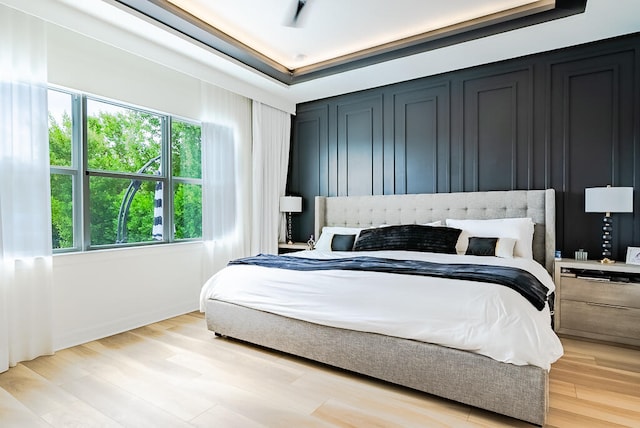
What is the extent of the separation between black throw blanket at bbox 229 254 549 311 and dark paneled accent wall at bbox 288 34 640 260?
161cm

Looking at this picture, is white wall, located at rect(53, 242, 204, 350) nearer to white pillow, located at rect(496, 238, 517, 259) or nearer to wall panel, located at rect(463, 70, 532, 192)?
white pillow, located at rect(496, 238, 517, 259)

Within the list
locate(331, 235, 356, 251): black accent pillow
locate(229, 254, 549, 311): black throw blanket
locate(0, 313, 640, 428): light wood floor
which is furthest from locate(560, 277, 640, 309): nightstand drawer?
locate(331, 235, 356, 251): black accent pillow

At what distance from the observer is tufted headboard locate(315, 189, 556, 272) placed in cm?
349

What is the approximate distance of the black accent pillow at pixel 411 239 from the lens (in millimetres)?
3465

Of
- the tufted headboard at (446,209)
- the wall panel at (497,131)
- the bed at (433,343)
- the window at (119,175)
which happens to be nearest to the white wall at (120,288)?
the window at (119,175)

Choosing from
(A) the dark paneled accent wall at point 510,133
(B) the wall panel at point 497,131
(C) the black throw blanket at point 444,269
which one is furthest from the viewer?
(B) the wall panel at point 497,131

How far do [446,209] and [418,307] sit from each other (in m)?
2.18

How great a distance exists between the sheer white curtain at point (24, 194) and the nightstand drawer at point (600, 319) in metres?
4.47

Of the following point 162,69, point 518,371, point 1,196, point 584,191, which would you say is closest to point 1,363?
point 1,196

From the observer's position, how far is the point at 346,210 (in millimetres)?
4785

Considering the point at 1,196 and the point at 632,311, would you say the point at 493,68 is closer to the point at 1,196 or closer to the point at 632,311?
the point at 632,311

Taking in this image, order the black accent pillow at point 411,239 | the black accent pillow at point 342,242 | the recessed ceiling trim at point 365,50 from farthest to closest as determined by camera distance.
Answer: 1. the black accent pillow at point 342,242
2. the black accent pillow at point 411,239
3. the recessed ceiling trim at point 365,50

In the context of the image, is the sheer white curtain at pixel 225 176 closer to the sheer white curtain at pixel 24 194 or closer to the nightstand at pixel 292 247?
the nightstand at pixel 292 247

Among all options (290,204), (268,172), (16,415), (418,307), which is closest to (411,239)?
(418,307)
